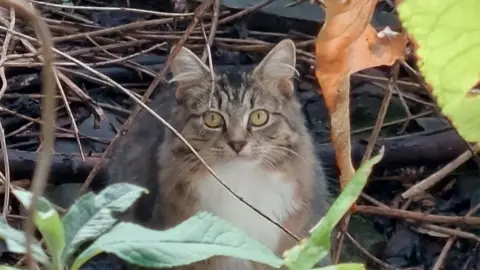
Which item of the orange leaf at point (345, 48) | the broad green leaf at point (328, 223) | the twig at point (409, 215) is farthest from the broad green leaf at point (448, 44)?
the twig at point (409, 215)

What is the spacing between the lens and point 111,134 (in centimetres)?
249

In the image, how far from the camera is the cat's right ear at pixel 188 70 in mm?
2139

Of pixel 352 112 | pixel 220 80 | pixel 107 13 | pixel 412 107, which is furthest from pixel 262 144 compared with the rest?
pixel 107 13

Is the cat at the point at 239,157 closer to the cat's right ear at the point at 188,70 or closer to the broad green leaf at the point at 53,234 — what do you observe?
the cat's right ear at the point at 188,70

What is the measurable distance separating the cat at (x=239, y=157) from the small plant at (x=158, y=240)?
4.56ft

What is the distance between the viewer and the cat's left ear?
6.89ft

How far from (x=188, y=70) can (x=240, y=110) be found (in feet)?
0.55

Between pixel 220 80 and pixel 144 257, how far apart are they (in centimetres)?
155

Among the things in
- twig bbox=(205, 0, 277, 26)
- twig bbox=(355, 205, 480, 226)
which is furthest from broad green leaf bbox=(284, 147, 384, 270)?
twig bbox=(205, 0, 277, 26)

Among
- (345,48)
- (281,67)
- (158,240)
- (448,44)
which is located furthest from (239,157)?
(448,44)

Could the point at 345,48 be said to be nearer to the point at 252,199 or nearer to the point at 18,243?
the point at 18,243

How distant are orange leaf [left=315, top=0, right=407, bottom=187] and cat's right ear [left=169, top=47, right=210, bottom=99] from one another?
1.21 metres

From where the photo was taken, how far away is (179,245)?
668 millimetres

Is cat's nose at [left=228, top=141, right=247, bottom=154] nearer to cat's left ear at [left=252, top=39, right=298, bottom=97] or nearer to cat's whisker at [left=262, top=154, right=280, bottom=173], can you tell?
cat's whisker at [left=262, top=154, right=280, bottom=173]
